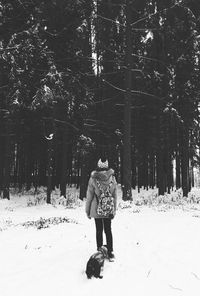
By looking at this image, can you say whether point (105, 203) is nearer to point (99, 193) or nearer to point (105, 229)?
point (99, 193)

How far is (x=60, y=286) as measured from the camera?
20.4 feet

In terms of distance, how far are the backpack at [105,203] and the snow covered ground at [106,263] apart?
104 centimetres

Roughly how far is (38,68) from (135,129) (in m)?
9.42

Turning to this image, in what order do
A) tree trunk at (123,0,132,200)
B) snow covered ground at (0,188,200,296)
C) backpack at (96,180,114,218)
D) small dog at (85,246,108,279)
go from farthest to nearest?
tree trunk at (123,0,132,200), backpack at (96,180,114,218), small dog at (85,246,108,279), snow covered ground at (0,188,200,296)

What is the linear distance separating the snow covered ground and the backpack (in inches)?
41.0

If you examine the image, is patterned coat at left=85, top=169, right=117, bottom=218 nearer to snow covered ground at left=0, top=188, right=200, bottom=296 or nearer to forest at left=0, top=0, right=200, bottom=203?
snow covered ground at left=0, top=188, right=200, bottom=296

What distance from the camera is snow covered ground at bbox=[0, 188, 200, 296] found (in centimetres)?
612

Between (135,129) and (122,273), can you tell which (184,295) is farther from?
(135,129)

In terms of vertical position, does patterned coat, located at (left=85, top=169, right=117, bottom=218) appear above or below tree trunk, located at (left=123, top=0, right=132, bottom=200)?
below

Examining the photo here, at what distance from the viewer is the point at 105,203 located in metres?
7.29

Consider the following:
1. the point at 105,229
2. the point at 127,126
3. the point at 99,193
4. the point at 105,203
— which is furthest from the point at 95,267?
the point at 127,126

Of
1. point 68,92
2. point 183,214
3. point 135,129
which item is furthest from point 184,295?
point 135,129

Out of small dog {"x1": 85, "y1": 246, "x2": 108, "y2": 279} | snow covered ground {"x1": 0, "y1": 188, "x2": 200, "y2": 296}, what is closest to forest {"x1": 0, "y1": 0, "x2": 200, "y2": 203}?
snow covered ground {"x1": 0, "y1": 188, "x2": 200, "y2": 296}

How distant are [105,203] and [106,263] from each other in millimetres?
1229
